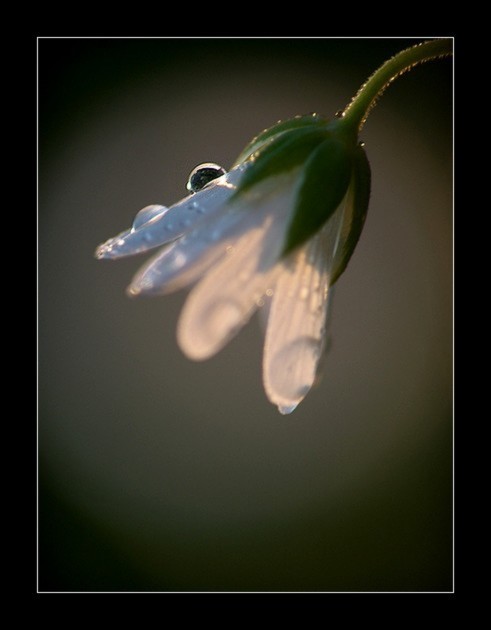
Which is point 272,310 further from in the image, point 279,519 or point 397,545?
point 279,519

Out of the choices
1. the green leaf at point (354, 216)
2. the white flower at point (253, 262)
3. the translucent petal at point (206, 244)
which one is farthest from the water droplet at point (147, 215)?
the green leaf at point (354, 216)

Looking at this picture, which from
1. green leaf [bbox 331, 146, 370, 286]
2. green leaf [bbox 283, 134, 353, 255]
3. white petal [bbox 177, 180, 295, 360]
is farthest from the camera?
green leaf [bbox 331, 146, 370, 286]

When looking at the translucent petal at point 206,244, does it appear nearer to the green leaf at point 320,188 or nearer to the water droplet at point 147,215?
the green leaf at point 320,188

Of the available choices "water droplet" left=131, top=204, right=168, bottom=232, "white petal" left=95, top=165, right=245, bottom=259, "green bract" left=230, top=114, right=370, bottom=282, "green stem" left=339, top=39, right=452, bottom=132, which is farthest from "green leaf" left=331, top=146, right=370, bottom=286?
"water droplet" left=131, top=204, right=168, bottom=232

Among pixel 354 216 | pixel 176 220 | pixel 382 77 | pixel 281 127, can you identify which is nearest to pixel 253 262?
pixel 176 220

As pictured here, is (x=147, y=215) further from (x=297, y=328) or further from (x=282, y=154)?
(x=297, y=328)

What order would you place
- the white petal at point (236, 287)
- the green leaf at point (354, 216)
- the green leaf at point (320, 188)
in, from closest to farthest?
the white petal at point (236, 287) < the green leaf at point (320, 188) < the green leaf at point (354, 216)

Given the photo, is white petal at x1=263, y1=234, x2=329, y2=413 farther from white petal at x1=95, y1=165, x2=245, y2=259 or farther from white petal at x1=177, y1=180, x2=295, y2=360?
white petal at x1=95, y1=165, x2=245, y2=259

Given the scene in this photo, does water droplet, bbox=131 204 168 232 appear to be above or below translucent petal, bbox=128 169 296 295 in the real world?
above
